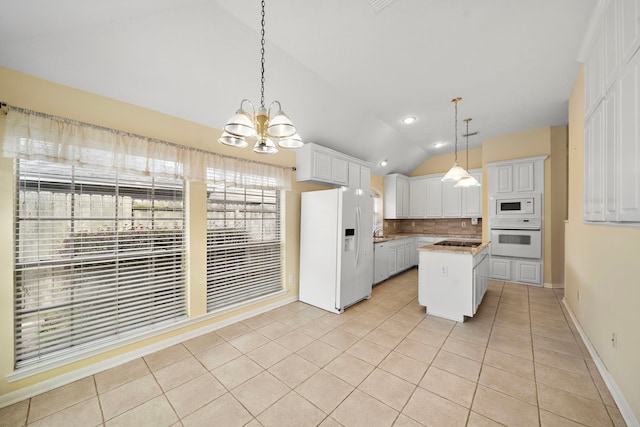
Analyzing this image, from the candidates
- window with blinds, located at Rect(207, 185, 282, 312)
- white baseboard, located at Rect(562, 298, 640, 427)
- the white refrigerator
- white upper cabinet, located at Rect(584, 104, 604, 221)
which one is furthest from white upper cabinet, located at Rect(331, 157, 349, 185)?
white baseboard, located at Rect(562, 298, 640, 427)

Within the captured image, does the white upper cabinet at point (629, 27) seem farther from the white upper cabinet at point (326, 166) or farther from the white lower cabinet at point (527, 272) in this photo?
the white lower cabinet at point (527, 272)

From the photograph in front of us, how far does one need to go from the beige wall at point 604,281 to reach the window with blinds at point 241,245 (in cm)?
349

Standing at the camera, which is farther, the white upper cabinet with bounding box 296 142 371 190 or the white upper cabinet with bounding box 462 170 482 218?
the white upper cabinet with bounding box 462 170 482 218

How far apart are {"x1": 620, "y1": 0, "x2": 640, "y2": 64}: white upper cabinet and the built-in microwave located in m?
3.49

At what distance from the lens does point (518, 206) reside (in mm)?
4656

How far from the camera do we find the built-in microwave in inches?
177

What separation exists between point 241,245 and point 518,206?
17.0ft

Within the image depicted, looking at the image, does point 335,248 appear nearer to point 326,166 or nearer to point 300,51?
point 326,166

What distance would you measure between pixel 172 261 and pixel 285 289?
66.8 inches

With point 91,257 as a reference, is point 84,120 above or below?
above

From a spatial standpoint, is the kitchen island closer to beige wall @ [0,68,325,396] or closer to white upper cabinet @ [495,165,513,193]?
white upper cabinet @ [495,165,513,193]

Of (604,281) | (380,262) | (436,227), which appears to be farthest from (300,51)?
(436,227)

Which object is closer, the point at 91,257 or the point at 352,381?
the point at 352,381

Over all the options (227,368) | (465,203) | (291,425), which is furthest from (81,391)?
(465,203)
